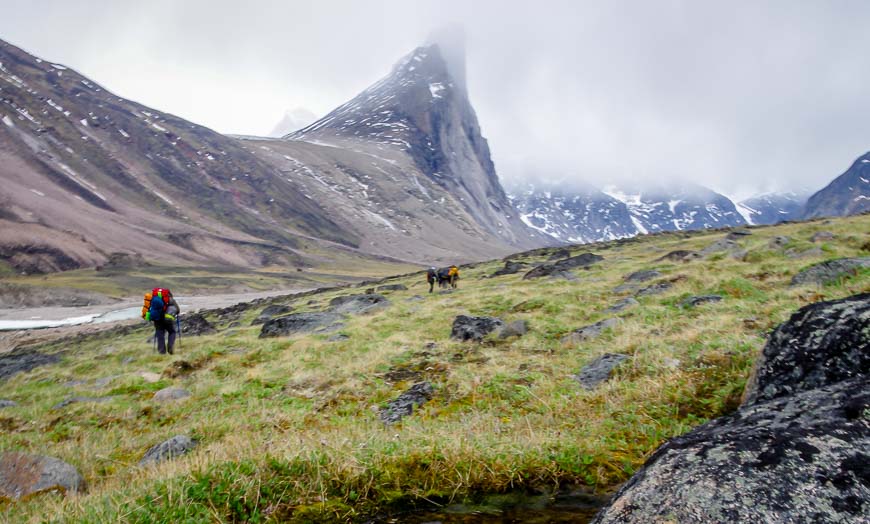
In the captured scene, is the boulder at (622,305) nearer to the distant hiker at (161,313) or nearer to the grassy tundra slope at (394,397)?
the grassy tundra slope at (394,397)

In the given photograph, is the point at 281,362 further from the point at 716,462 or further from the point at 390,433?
the point at 716,462

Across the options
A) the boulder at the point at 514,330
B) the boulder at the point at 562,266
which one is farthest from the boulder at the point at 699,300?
the boulder at the point at 562,266

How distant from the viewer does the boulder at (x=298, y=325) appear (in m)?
23.0

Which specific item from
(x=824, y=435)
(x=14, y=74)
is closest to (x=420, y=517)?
(x=824, y=435)

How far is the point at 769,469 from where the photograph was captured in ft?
8.27

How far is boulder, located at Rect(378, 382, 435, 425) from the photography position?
867 centimetres

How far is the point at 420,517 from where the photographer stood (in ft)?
13.1

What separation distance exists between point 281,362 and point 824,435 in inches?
596

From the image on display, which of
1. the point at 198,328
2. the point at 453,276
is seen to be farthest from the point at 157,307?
the point at 453,276

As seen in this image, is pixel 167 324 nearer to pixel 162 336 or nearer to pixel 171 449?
pixel 162 336

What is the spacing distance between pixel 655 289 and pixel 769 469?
678 inches

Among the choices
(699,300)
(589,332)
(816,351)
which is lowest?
(589,332)

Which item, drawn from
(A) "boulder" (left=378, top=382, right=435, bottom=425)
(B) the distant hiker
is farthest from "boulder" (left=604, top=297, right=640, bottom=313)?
(B) the distant hiker

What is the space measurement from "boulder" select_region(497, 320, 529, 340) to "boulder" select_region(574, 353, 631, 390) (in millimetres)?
5230
